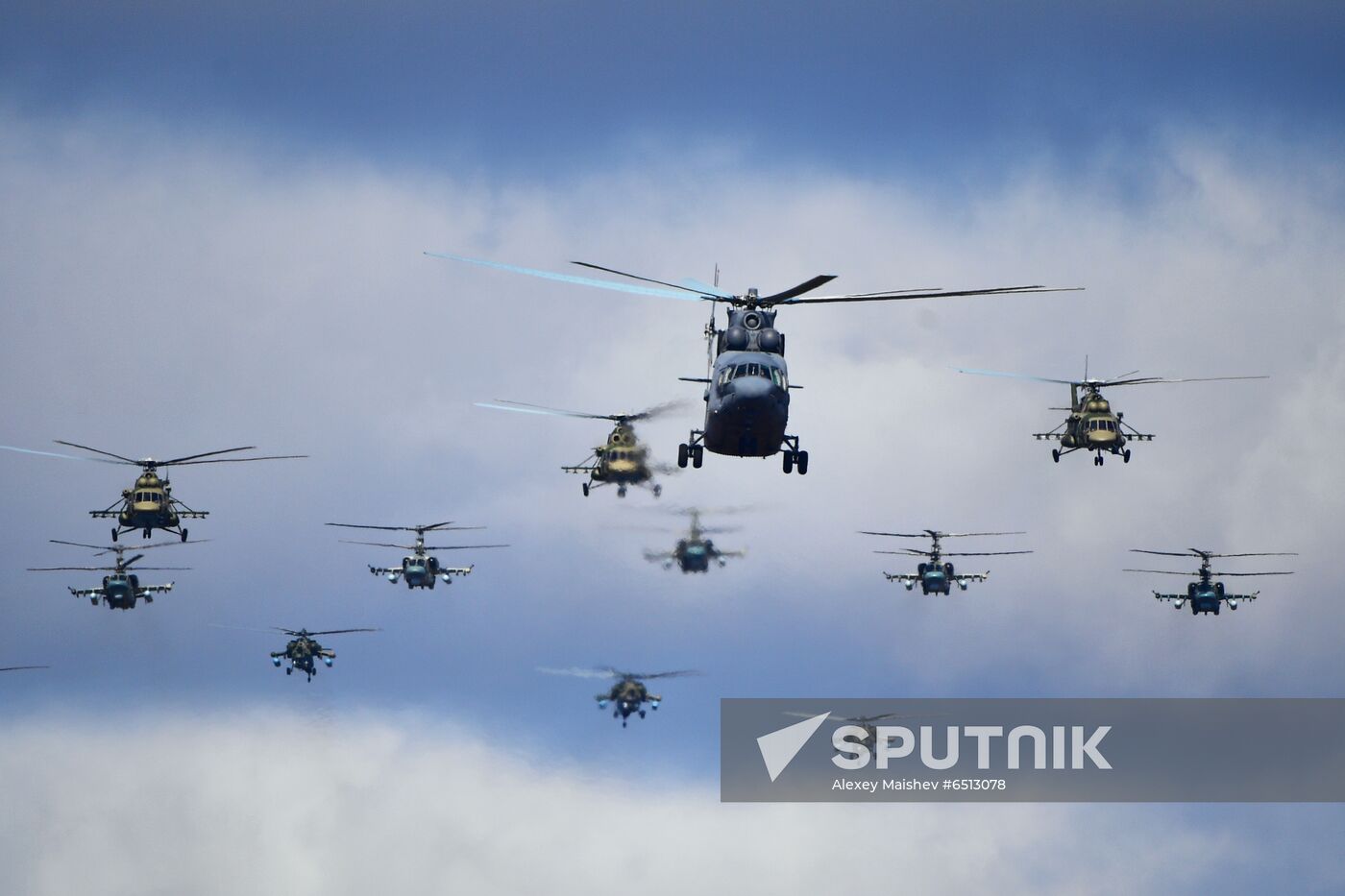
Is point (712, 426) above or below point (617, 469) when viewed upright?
below

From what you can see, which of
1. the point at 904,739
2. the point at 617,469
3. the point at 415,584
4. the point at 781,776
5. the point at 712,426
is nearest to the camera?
the point at 712,426

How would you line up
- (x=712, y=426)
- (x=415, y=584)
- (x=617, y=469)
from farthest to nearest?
(x=415, y=584), (x=617, y=469), (x=712, y=426)

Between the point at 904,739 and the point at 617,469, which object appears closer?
the point at 617,469

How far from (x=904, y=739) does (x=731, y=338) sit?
6593 centimetres

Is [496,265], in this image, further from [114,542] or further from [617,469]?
[114,542]

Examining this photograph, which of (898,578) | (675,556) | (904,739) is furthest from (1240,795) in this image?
(675,556)

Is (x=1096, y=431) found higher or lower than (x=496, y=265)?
higher

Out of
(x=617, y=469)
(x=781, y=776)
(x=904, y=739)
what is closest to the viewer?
(x=617, y=469)

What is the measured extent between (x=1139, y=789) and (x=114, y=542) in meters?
72.7

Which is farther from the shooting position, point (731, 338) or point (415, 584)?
point (415, 584)

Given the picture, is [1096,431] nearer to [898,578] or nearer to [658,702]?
[898,578]

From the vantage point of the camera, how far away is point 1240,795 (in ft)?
475

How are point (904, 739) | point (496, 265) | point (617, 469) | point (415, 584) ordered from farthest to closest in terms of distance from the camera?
point (904, 739) < point (415, 584) < point (617, 469) < point (496, 265)

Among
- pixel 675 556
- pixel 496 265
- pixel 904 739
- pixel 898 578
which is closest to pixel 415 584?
pixel 675 556
